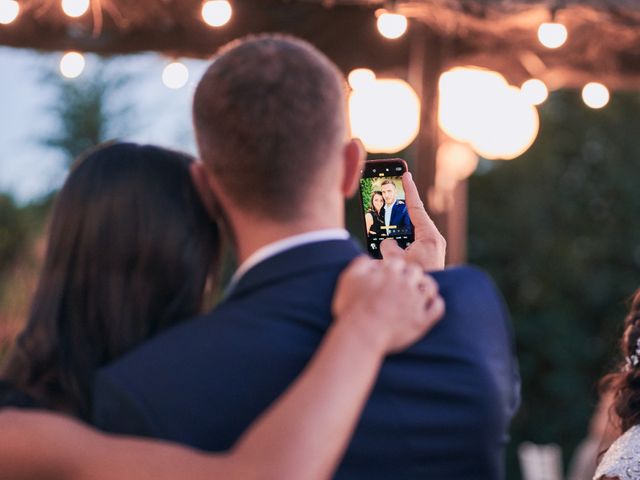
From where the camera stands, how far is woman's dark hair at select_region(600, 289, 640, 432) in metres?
2.55

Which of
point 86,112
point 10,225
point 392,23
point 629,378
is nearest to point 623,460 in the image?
point 629,378

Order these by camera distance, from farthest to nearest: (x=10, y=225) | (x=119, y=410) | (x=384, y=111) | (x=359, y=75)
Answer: (x=10, y=225), (x=359, y=75), (x=384, y=111), (x=119, y=410)

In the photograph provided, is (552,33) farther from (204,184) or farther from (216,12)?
(204,184)

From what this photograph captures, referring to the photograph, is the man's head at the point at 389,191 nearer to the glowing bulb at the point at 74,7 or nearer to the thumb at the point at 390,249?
the thumb at the point at 390,249

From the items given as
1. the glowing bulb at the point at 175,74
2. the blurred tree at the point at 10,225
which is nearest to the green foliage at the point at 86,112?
the blurred tree at the point at 10,225

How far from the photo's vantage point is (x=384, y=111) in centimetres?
483

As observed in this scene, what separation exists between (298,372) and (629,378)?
4.97ft

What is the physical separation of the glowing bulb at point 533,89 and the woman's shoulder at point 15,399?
4246 mm

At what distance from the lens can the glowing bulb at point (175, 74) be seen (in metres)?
5.27

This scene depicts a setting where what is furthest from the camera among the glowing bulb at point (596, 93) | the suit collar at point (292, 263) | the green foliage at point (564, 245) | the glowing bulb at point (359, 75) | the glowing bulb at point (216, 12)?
the green foliage at point (564, 245)

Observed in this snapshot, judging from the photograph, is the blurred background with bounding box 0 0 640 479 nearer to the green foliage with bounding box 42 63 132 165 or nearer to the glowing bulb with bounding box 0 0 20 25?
the green foliage with bounding box 42 63 132 165

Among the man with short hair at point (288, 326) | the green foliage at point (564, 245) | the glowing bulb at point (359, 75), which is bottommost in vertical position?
the green foliage at point (564, 245)

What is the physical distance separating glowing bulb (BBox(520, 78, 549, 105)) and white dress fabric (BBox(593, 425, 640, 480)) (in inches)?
123

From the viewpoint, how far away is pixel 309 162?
1377mm
